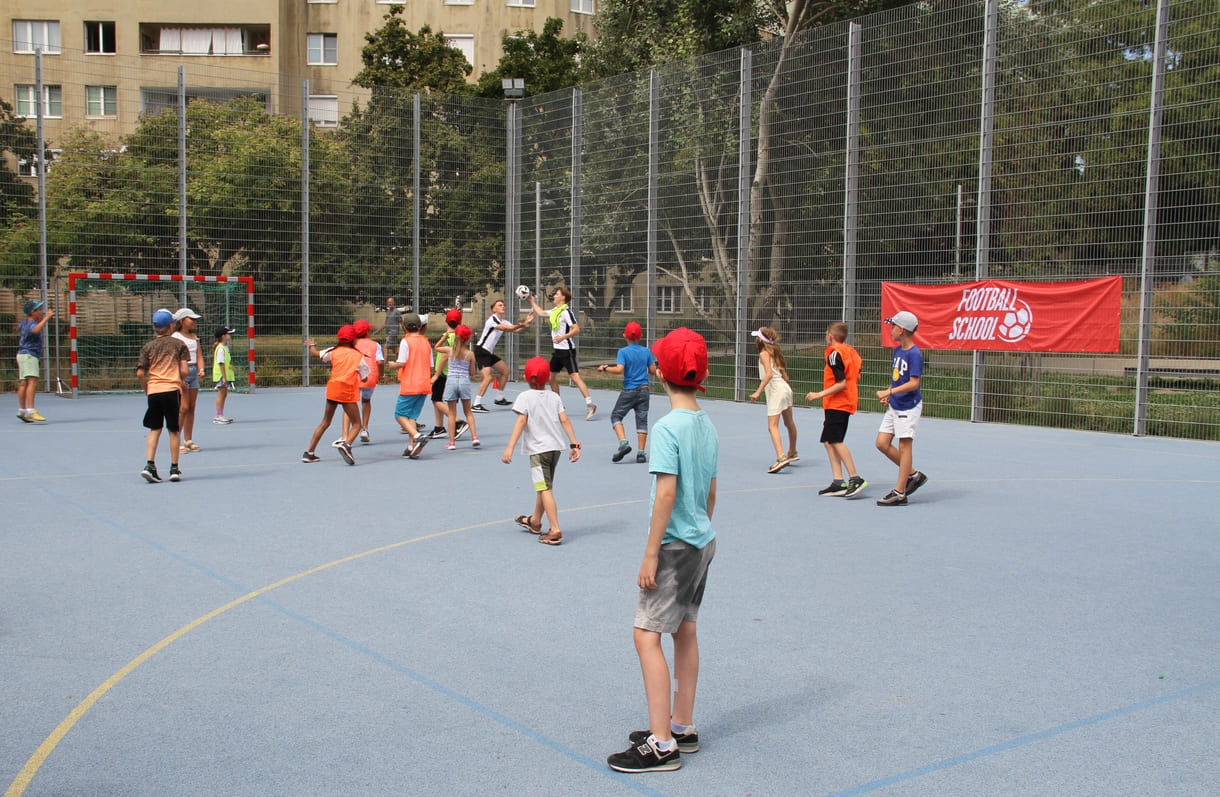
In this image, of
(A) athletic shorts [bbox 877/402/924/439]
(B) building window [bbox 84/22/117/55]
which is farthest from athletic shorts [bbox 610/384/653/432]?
(B) building window [bbox 84/22/117/55]

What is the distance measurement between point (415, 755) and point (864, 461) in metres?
8.85

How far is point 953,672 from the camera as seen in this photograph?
198 inches

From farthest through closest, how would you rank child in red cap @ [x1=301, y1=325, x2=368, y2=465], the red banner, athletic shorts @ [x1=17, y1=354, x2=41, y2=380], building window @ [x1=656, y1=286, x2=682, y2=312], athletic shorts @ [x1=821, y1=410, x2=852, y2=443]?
building window @ [x1=656, y1=286, x2=682, y2=312] → athletic shorts @ [x1=17, y1=354, x2=41, y2=380] → the red banner → child in red cap @ [x1=301, y1=325, x2=368, y2=465] → athletic shorts @ [x1=821, y1=410, x2=852, y2=443]

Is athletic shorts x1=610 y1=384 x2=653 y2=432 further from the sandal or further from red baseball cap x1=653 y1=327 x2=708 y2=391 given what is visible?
red baseball cap x1=653 y1=327 x2=708 y2=391

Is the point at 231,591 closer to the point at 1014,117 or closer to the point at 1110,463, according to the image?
the point at 1110,463

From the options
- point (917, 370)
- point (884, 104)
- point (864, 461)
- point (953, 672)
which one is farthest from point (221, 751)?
point (884, 104)

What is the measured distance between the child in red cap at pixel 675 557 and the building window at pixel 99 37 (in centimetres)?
4660

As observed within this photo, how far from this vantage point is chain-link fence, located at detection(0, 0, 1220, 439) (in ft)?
45.7

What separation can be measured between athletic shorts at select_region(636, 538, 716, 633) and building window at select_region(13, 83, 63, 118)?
64.4 ft

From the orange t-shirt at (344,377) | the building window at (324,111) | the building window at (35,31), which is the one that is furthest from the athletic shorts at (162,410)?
the building window at (35,31)

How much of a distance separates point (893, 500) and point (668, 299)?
11.6 metres

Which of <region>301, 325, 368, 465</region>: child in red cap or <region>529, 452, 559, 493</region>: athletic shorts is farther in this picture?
<region>301, 325, 368, 465</region>: child in red cap

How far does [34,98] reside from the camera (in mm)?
19750

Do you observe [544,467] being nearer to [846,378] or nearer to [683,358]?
[846,378]
